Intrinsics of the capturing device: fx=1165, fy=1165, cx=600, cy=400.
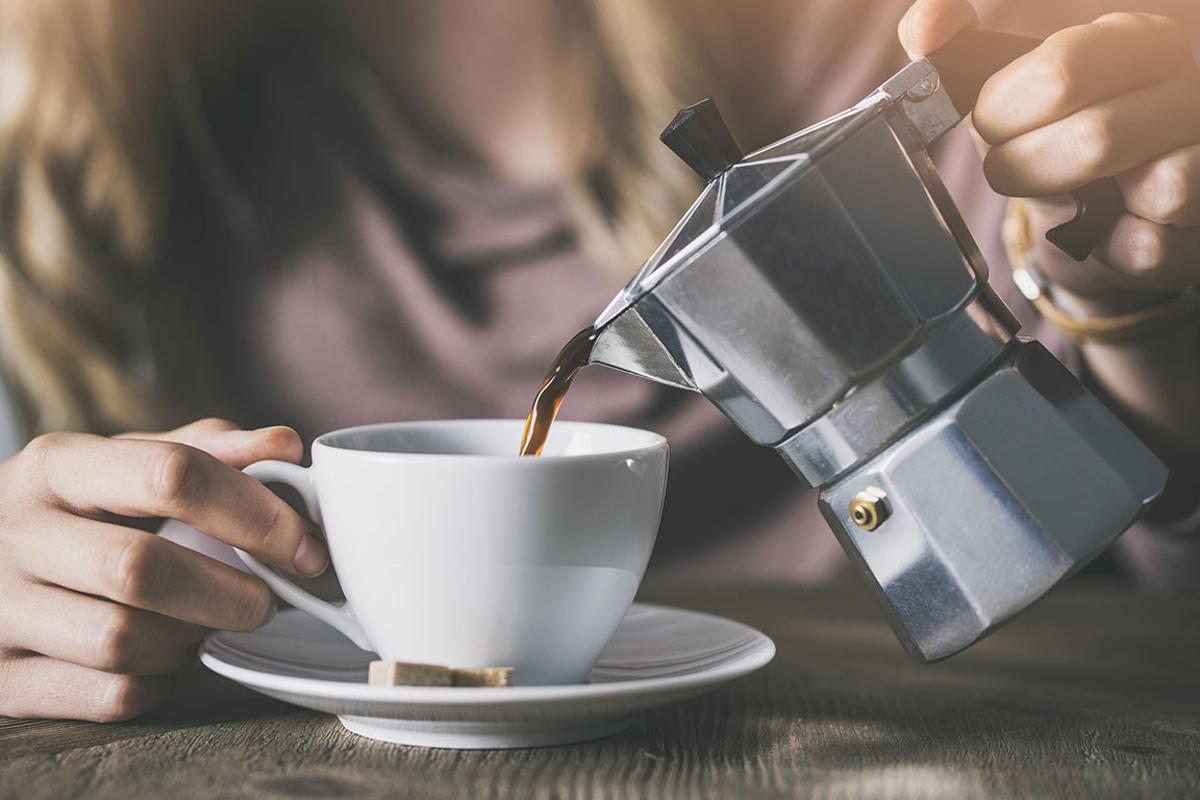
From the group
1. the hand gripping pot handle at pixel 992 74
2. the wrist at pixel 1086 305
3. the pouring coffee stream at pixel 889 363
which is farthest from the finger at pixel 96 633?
the wrist at pixel 1086 305

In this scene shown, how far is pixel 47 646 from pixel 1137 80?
629 millimetres

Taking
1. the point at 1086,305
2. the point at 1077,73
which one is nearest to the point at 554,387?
the point at 1077,73

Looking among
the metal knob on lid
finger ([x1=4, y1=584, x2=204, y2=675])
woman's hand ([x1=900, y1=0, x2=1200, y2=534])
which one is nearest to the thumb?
woman's hand ([x1=900, y1=0, x2=1200, y2=534])

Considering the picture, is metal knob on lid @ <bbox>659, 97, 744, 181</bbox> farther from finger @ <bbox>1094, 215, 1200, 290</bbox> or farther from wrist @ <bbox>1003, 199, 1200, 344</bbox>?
wrist @ <bbox>1003, 199, 1200, 344</bbox>

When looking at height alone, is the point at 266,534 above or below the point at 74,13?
below

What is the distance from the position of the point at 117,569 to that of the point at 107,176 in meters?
0.96

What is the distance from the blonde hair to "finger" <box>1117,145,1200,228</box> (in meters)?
0.74

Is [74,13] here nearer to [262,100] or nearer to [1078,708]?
[262,100]

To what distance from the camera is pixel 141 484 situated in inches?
21.4

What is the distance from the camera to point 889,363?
1.73ft

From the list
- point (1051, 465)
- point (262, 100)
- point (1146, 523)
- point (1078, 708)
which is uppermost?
point (262, 100)

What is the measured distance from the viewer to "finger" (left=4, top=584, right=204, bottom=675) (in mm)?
553

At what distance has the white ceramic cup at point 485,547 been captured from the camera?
521 millimetres

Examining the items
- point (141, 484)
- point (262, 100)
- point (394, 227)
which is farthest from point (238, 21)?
point (141, 484)
